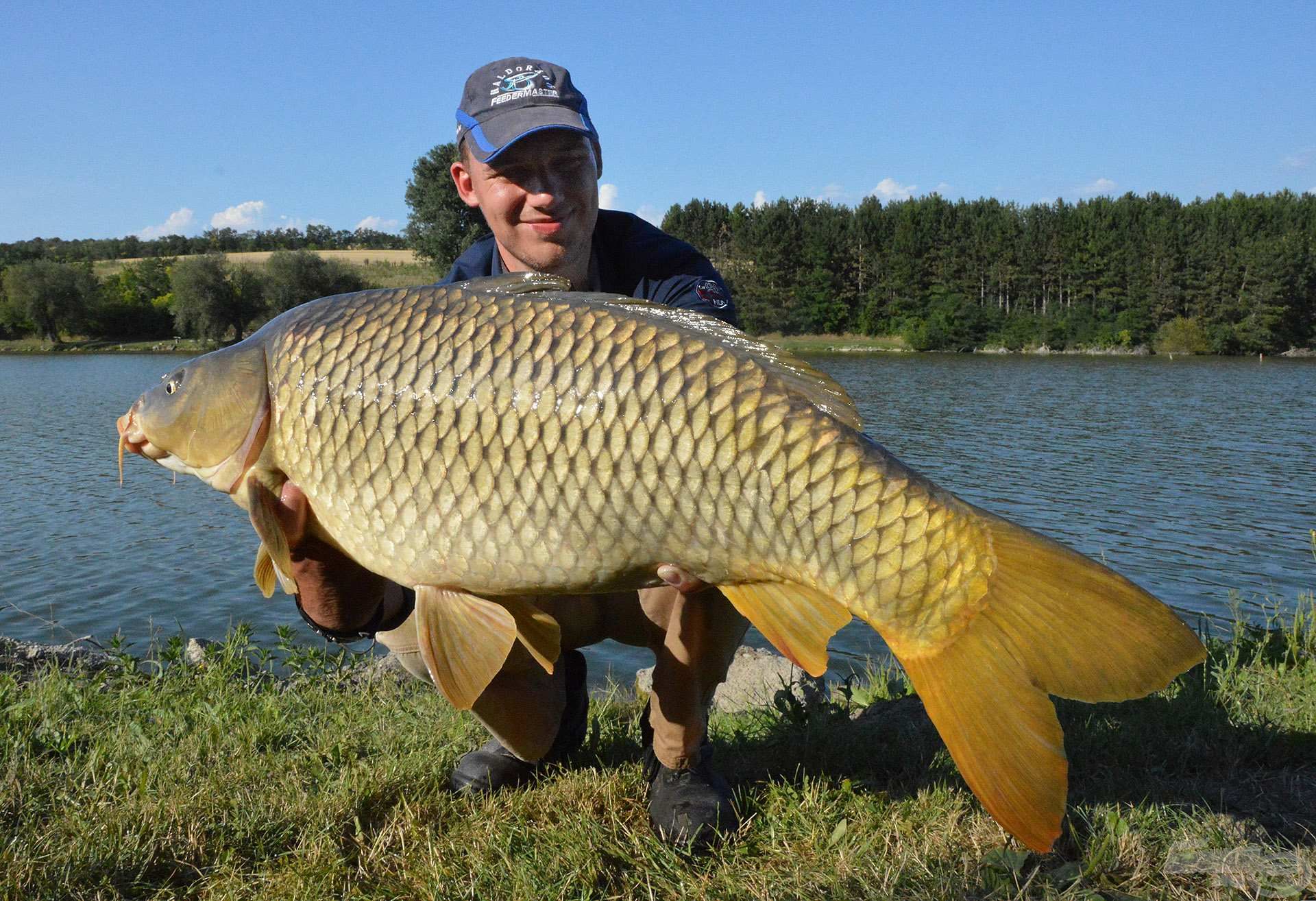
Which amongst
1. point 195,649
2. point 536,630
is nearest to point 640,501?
point 536,630

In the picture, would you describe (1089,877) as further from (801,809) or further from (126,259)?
(126,259)

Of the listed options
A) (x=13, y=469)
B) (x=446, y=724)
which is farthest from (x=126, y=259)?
(x=446, y=724)

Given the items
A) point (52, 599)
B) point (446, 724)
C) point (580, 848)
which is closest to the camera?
point (580, 848)

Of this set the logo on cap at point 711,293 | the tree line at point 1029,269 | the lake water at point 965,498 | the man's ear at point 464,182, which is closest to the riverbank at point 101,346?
the lake water at point 965,498

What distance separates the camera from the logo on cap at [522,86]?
2.02 m

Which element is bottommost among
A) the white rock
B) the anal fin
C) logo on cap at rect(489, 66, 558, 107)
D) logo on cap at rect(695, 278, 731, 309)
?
the white rock

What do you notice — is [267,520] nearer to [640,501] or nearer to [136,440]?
[136,440]

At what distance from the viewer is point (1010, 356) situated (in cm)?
3809

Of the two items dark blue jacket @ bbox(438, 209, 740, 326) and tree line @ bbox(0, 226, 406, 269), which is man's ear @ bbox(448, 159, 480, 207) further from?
tree line @ bbox(0, 226, 406, 269)

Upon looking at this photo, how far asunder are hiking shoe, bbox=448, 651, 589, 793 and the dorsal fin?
3.29 feet

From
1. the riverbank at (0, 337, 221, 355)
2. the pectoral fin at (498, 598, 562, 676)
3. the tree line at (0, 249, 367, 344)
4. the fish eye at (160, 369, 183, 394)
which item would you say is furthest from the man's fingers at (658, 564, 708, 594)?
the riverbank at (0, 337, 221, 355)

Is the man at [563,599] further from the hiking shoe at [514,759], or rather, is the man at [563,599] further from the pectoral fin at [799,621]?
the pectoral fin at [799,621]

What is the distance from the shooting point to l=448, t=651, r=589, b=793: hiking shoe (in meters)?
1.97

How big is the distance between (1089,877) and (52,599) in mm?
5464
